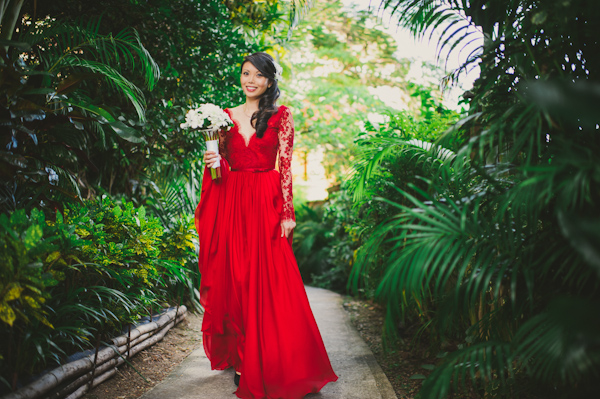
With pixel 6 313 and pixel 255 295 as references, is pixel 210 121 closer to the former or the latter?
pixel 255 295

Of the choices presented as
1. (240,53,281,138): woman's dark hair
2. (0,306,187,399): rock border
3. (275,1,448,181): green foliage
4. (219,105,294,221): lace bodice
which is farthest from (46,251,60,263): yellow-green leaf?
(275,1,448,181): green foliage

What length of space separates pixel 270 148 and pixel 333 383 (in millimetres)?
1570

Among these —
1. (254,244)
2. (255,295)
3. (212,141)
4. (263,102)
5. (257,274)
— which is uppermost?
(263,102)

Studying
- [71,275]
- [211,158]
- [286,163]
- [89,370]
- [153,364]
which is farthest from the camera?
[153,364]

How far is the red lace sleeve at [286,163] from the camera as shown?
2791mm

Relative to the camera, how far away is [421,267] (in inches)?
60.0

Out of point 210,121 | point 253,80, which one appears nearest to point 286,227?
point 210,121

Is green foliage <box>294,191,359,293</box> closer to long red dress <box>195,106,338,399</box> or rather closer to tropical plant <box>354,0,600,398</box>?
long red dress <box>195,106,338,399</box>

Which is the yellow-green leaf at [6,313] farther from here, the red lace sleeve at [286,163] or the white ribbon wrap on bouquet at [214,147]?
the red lace sleeve at [286,163]

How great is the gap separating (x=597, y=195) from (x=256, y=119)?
76.2 inches

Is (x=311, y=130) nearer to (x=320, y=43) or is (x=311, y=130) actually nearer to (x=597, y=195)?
(x=320, y=43)

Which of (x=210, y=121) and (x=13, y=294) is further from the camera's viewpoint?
(x=210, y=121)

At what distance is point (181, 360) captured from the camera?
125 inches

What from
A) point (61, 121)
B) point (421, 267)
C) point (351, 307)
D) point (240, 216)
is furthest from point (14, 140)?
point (351, 307)
